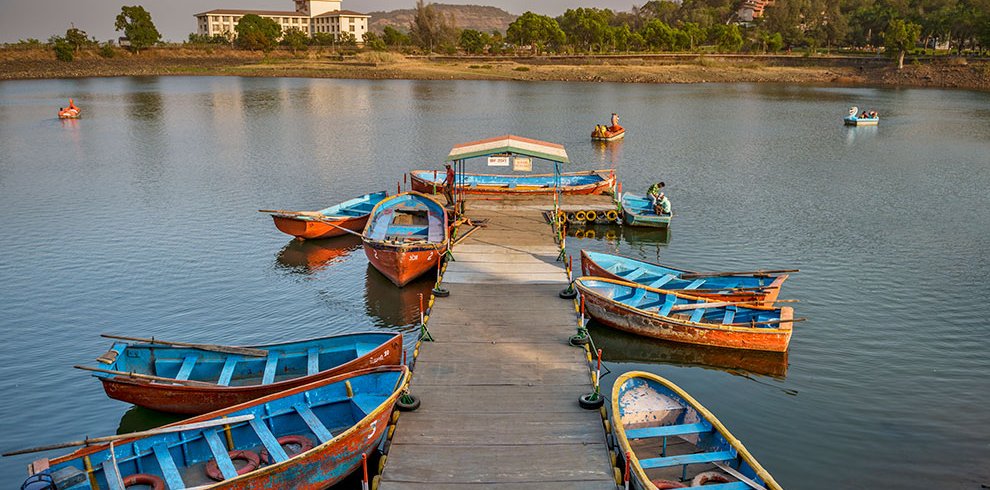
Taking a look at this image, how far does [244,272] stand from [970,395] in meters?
25.2

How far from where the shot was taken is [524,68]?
135250 mm

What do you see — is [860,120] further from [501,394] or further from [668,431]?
[501,394]

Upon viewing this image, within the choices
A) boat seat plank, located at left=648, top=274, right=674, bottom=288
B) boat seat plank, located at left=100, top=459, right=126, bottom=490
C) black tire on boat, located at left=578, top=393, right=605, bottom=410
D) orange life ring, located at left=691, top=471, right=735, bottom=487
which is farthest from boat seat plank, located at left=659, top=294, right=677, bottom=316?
boat seat plank, located at left=100, top=459, right=126, bottom=490

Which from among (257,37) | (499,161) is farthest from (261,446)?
(257,37)

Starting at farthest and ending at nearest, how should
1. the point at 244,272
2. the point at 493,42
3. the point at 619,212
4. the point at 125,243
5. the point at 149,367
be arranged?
1. the point at 493,42
2. the point at 619,212
3. the point at 125,243
4. the point at 244,272
5. the point at 149,367

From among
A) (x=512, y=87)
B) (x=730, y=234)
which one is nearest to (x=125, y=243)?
(x=730, y=234)

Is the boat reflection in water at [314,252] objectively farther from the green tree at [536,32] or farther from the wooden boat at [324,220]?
the green tree at [536,32]

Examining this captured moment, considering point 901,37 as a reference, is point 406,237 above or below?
below

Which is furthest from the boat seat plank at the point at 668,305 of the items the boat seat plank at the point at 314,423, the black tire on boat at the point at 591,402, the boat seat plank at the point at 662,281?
the boat seat plank at the point at 314,423

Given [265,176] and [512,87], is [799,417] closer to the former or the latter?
[265,176]

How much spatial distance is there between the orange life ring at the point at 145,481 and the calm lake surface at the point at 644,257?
5.03 meters

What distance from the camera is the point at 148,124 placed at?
7100cm

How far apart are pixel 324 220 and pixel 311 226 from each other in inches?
28.5

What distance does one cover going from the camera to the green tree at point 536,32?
159100 millimetres
